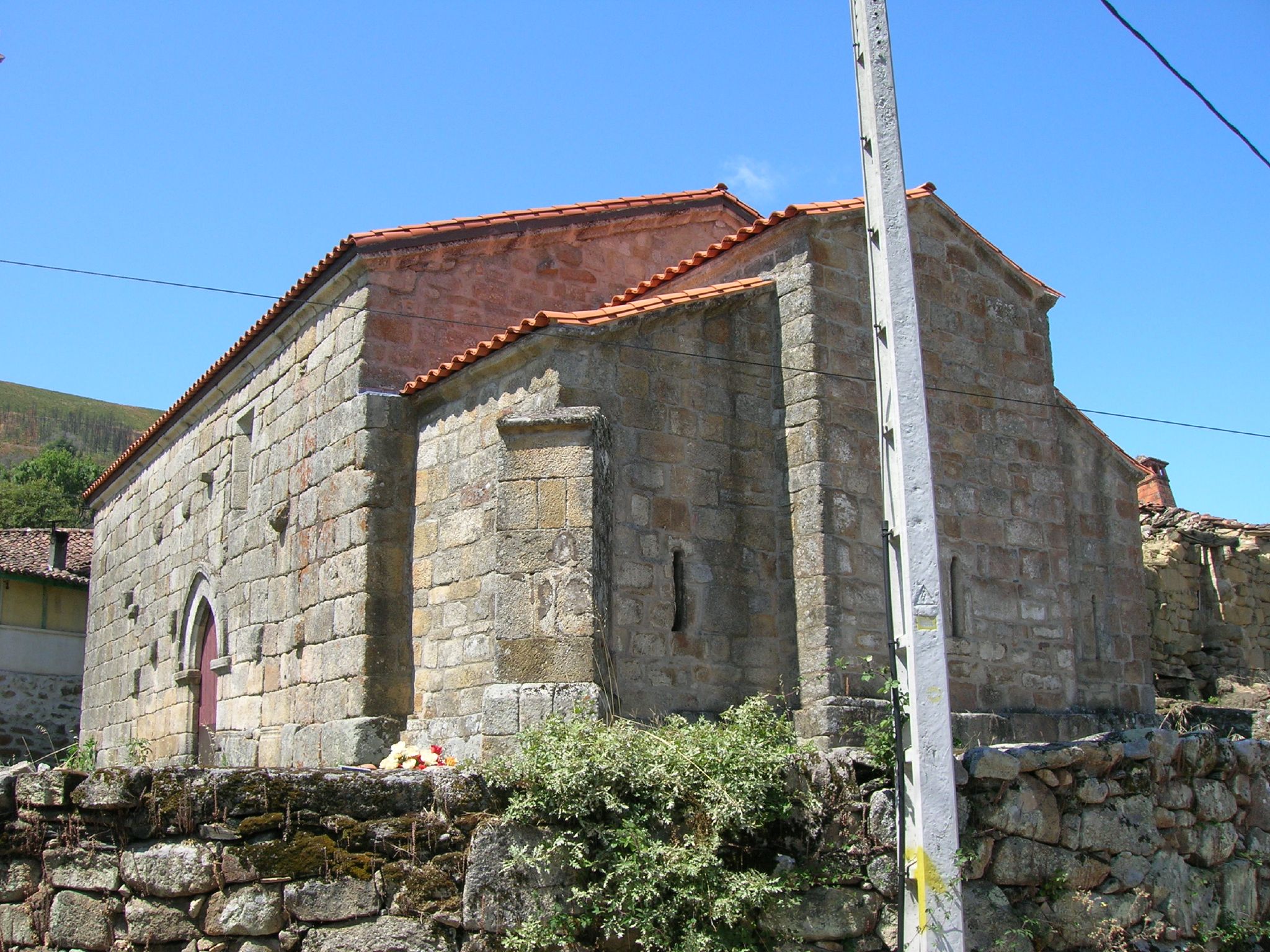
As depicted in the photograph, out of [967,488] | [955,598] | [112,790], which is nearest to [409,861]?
[112,790]

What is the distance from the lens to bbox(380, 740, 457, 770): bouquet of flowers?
30.5 ft

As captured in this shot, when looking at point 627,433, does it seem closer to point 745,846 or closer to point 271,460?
point 745,846

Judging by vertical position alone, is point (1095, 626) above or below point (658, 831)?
above

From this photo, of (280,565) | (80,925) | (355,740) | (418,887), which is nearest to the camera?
(80,925)

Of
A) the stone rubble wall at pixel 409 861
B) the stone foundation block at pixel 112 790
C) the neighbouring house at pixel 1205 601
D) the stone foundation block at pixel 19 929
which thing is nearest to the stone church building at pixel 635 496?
the stone rubble wall at pixel 409 861

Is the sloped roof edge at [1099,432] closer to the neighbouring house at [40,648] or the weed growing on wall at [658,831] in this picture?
the weed growing on wall at [658,831]

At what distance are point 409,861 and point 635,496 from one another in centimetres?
393

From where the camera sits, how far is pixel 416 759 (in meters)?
9.44

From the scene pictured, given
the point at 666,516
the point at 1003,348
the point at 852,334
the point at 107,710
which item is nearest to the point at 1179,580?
the point at 1003,348

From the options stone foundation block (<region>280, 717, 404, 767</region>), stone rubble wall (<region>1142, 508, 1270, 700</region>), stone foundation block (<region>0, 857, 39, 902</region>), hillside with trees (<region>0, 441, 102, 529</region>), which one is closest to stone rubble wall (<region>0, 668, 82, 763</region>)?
stone foundation block (<region>280, 717, 404, 767</region>)

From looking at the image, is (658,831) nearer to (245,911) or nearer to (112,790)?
(245,911)

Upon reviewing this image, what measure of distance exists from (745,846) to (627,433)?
3933mm

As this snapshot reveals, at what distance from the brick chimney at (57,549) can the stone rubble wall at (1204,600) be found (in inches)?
694

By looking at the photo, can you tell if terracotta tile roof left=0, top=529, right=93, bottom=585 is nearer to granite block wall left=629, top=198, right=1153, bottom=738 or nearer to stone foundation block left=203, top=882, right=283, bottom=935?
granite block wall left=629, top=198, right=1153, bottom=738
